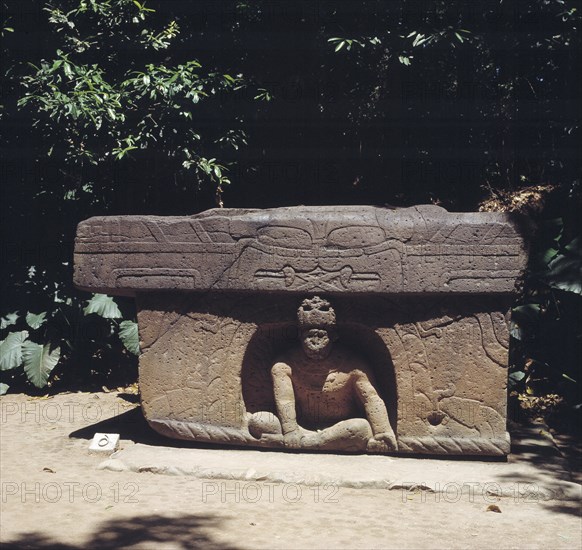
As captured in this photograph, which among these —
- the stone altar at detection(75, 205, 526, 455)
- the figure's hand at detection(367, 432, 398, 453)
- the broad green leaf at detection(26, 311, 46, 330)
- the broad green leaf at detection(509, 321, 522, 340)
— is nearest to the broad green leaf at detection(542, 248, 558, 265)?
the broad green leaf at detection(509, 321, 522, 340)

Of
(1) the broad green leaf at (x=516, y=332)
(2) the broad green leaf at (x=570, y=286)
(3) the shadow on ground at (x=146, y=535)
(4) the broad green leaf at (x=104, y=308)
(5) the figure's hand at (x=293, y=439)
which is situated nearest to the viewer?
(3) the shadow on ground at (x=146, y=535)

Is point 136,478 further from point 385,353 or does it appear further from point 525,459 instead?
point 525,459

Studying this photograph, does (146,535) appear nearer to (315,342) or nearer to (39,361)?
(315,342)

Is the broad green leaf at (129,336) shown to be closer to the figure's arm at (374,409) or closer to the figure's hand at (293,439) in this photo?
A: the figure's hand at (293,439)

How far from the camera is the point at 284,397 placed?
5.22 meters

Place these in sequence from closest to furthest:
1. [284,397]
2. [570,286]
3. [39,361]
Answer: [284,397]
[570,286]
[39,361]

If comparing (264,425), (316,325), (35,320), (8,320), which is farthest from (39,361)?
(316,325)

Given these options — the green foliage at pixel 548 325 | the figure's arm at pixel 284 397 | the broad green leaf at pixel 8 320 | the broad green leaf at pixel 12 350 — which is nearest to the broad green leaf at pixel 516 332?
the green foliage at pixel 548 325

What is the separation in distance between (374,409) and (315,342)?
23.0 inches

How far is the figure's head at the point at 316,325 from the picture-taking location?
5.07 meters

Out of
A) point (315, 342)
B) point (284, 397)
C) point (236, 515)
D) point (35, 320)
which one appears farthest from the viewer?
point (35, 320)

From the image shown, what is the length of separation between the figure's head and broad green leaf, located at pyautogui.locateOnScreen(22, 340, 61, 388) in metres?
2.99

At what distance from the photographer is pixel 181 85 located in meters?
6.74

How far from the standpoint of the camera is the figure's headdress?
5070mm
